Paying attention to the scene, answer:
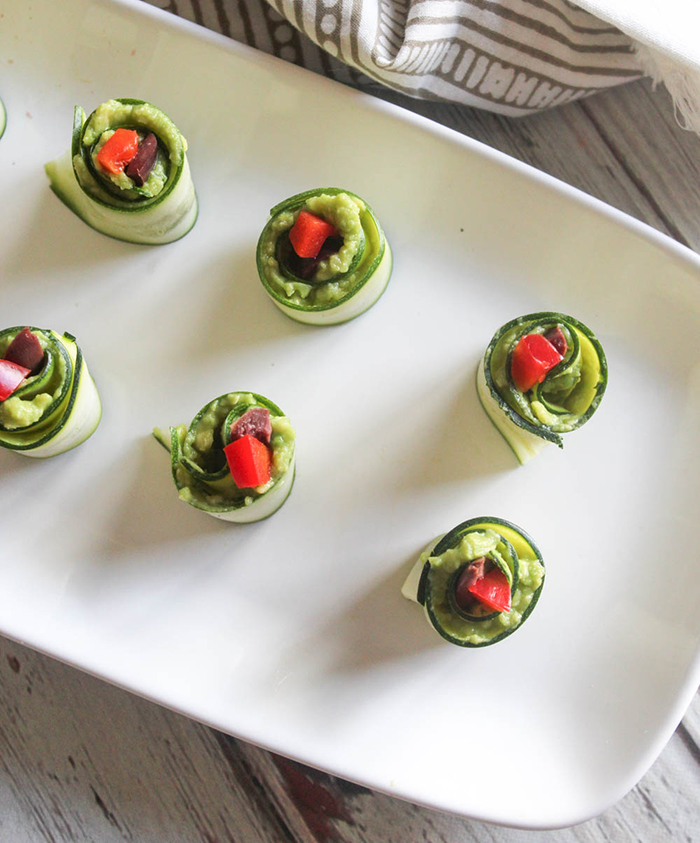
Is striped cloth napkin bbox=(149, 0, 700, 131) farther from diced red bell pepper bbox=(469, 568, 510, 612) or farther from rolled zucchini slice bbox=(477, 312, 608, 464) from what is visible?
diced red bell pepper bbox=(469, 568, 510, 612)

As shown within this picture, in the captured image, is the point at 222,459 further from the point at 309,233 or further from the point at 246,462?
the point at 309,233

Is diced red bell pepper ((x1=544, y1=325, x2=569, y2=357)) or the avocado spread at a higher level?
diced red bell pepper ((x1=544, y1=325, x2=569, y2=357))

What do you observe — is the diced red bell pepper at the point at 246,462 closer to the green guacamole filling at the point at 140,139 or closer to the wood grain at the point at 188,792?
the green guacamole filling at the point at 140,139

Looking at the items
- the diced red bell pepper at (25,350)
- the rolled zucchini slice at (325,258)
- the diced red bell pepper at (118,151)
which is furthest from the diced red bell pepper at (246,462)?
the diced red bell pepper at (118,151)

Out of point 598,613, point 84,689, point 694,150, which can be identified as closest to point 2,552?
point 84,689

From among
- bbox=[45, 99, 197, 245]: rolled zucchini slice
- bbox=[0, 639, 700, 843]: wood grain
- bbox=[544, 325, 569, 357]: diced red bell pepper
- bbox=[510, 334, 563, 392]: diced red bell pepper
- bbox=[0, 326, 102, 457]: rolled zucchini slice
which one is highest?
bbox=[544, 325, 569, 357]: diced red bell pepper

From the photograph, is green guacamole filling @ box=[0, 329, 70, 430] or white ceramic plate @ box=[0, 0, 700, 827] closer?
green guacamole filling @ box=[0, 329, 70, 430]

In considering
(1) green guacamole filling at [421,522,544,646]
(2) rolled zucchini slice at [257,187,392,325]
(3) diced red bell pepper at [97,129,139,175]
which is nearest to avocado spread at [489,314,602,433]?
(1) green guacamole filling at [421,522,544,646]
